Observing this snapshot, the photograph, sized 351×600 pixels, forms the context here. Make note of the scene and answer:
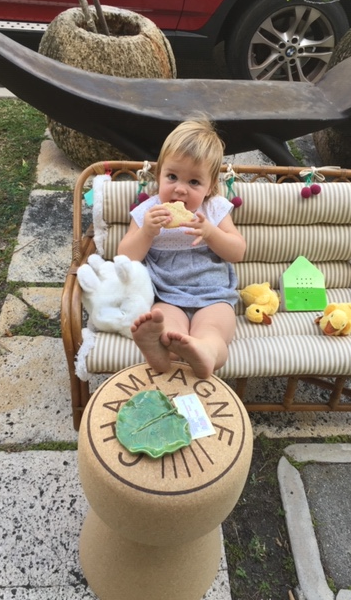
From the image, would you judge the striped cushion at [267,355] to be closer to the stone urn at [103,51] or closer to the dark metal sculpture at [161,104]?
the dark metal sculpture at [161,104]

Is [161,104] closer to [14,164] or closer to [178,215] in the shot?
[178,215]

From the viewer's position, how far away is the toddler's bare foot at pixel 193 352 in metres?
1.62

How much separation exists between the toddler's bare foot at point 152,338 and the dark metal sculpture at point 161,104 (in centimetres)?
158

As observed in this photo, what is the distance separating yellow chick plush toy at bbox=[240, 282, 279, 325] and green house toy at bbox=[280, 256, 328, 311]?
0.22 ft

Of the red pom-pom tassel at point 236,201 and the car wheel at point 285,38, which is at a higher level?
the car wheel at point 285,38

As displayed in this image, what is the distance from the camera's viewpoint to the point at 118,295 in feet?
7.04

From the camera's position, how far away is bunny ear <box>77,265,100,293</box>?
84.5 inches

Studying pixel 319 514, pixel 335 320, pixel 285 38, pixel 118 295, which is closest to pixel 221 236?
pixel 118 295

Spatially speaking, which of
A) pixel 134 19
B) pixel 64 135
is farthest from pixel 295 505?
pixel 134 19

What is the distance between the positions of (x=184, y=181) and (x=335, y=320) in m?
0.91

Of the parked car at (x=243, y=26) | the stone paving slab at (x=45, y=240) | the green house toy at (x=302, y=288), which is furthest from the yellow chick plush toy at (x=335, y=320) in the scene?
the parked car at (x=243, y=26)

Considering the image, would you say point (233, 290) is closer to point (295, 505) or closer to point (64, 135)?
point (295, 505)

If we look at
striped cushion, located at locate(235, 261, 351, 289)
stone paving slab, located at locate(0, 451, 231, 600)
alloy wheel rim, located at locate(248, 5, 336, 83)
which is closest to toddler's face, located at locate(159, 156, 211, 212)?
striped cushion, located at locate(235, 261, 351, 289)

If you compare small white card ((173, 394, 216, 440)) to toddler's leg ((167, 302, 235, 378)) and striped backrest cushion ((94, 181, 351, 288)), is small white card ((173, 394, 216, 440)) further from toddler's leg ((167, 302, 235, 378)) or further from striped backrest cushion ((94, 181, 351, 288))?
striped backrest cushion ((94, 181, 351, 288))
